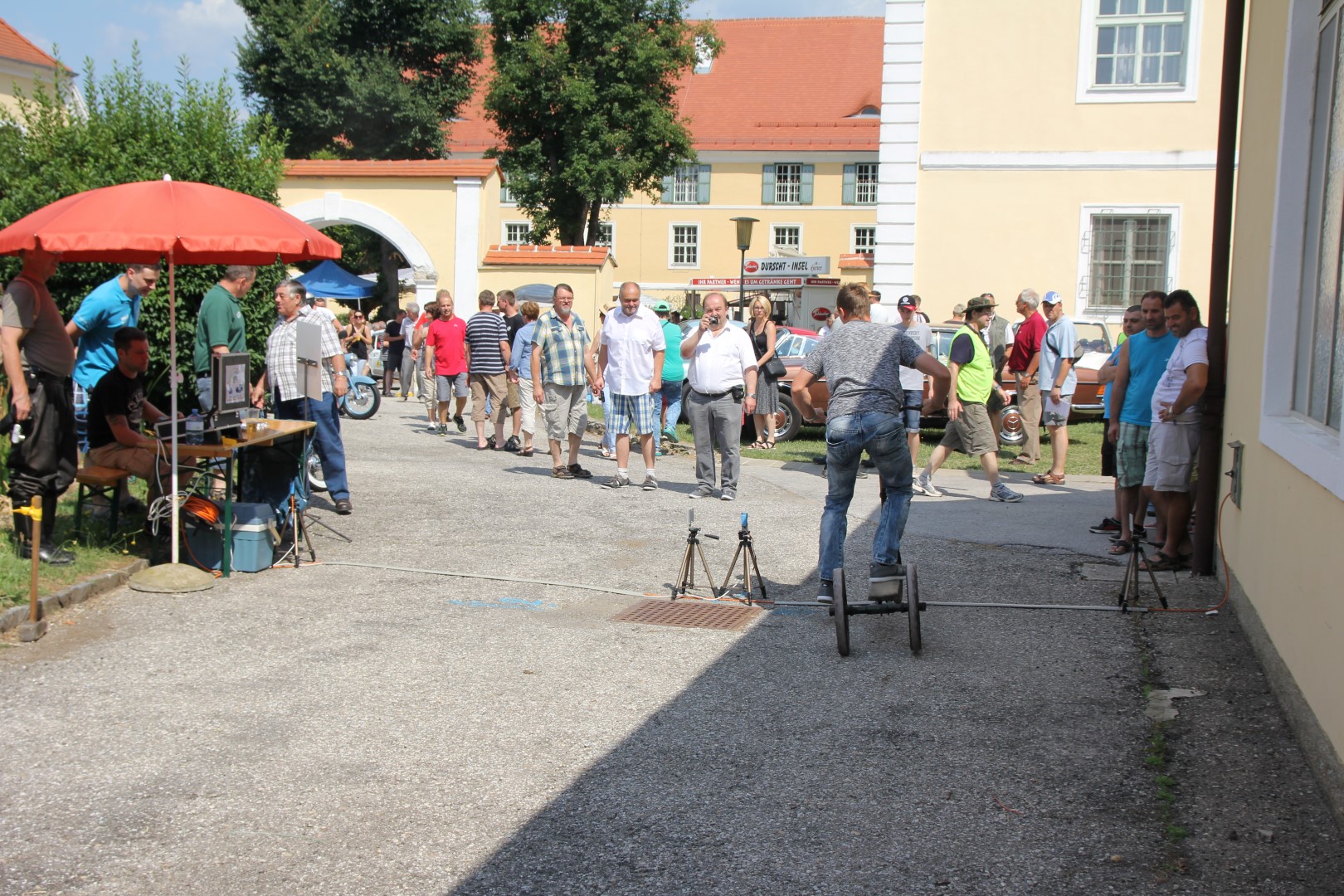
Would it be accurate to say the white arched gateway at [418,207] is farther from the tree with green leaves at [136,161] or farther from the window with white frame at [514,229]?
the window with white frame at [514,229]

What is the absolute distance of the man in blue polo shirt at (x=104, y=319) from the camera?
822cm

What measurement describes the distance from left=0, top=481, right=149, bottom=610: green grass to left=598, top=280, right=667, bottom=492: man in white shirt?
15.2 feet

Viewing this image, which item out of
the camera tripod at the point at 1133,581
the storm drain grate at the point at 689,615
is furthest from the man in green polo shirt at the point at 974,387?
the storm drain grate at the point at 689,615

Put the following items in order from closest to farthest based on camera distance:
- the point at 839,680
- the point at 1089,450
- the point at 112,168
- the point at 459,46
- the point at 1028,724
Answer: the point at 1028,724 → the point at 839,680 → the point at 112,168 → the point at 1089,450 → the point at 459,46

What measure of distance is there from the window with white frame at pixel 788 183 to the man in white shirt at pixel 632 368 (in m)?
46.6

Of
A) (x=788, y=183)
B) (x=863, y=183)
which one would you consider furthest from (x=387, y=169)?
(x=863, y=183)

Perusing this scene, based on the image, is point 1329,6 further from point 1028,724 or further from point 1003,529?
point 1003,529

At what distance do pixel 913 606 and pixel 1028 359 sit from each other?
8009 mm

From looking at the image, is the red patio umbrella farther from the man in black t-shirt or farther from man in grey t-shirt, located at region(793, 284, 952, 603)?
man in grey t-shirt, located at region(793, 284, 952, 603)

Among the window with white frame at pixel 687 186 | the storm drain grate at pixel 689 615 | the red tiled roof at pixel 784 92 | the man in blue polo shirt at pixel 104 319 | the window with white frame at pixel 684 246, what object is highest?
the red tiled roof at pixel 784 92

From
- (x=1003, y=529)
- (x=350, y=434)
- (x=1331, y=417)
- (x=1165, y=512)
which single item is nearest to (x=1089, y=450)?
(x=1003, y=529)

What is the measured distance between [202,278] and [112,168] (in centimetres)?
123

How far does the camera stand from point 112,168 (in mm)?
11062

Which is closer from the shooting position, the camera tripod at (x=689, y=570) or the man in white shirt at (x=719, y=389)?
the camera tripod at (x=689, y=570)
